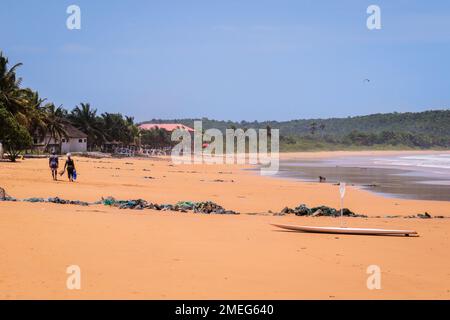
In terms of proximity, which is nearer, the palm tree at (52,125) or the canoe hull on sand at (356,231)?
the canoe hull on sand at (356,231)

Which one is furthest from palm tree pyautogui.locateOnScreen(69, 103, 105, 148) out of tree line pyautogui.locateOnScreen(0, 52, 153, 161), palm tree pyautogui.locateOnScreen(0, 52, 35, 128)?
palm tree pyautogui.locateOnScreen(0, 52, 35, 128)

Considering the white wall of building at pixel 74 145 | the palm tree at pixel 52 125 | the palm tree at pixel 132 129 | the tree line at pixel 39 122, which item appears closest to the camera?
the tree line at pixel 39 122

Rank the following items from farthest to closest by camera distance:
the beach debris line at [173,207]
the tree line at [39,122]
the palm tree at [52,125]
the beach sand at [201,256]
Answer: the palm tree at [52,125] < the tree line at [39,122] < the beach debris line at [173,207] < the beach sand at [201,256]

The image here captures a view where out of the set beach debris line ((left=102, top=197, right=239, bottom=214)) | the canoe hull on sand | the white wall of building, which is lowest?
the canoe hull on sand

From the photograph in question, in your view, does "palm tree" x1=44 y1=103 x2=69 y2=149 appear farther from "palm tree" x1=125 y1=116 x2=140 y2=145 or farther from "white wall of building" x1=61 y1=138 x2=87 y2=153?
"palm tree" x1=125 y1=116 x2=140 y2=145

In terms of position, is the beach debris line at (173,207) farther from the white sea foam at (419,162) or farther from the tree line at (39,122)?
the white sea foam at (419,162)

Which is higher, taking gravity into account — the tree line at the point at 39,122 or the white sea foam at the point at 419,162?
the tree line at the point at 39,122

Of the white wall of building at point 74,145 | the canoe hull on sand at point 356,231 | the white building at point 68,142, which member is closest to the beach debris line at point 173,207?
the canoe hull on sand at point 356,231
